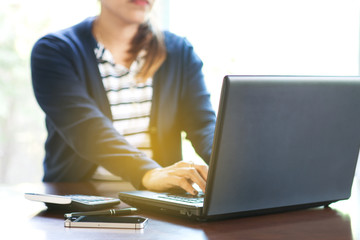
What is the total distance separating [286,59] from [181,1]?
0.74m

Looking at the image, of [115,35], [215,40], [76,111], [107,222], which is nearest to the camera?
[107,222]

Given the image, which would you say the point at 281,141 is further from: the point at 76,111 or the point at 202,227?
the point at 76,111

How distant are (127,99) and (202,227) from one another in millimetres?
1134

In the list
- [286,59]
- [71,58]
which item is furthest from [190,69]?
[286,59]

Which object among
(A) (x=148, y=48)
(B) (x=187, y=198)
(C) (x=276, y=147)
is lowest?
(B) (x=187, y=198)

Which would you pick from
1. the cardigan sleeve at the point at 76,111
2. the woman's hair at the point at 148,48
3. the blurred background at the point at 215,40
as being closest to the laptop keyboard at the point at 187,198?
the cardigan sleeve at the point at 76,111

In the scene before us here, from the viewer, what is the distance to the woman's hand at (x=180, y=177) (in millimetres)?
1081

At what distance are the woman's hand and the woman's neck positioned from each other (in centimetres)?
87

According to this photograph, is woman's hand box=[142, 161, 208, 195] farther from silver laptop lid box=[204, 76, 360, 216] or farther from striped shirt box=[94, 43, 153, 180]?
striped shirt box=[94, 43, 153, 180]

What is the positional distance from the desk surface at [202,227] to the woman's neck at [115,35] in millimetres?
1007

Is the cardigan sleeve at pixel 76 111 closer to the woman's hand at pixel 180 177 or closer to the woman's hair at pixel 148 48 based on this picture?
the woman's hand at pixel 180 177

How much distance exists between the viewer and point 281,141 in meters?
0.89

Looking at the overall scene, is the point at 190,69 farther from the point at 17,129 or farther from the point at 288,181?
the point at 17,129

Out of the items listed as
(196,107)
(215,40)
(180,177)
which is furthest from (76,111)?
(215,40)
